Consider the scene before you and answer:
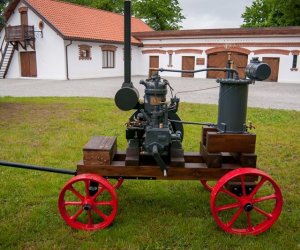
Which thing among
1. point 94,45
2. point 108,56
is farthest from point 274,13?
point 94,45

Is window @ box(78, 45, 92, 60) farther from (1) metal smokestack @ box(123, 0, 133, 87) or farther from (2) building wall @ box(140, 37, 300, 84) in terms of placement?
(1) metal smokestack @ box(123, 0, 133, 87)

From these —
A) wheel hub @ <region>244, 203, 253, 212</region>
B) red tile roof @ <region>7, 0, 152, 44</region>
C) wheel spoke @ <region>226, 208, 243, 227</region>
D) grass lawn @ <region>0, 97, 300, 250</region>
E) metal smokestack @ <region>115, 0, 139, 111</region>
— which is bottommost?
grass lawn @ <region>0, 97, 300, 250</region>

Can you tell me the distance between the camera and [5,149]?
5.64 meters

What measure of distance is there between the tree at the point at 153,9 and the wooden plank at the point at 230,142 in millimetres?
36835

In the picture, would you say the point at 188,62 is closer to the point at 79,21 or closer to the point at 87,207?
the point at 79,21

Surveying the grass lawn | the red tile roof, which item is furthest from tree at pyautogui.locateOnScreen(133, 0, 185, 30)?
the grass lawn

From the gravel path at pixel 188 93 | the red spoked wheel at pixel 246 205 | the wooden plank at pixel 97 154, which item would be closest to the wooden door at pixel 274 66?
the gravel path at pixel 188 93

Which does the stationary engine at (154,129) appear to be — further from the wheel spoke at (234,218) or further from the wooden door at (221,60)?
the wooden door at (221,60)

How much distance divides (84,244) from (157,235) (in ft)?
2.16

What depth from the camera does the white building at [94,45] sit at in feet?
72.0

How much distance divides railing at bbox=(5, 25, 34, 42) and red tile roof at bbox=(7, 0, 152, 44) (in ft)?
4.61

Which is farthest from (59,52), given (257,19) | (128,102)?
(257,19)

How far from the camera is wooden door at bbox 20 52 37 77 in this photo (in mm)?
23188

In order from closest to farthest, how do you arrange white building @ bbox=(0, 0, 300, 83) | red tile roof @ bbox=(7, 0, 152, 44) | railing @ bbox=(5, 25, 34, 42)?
red tile roof @ bbox=(7, 0, 152, 44)
white building @ bbox=(0, 0, 300, 83)
railing @ bbox=(5, 25, 34, 42)
